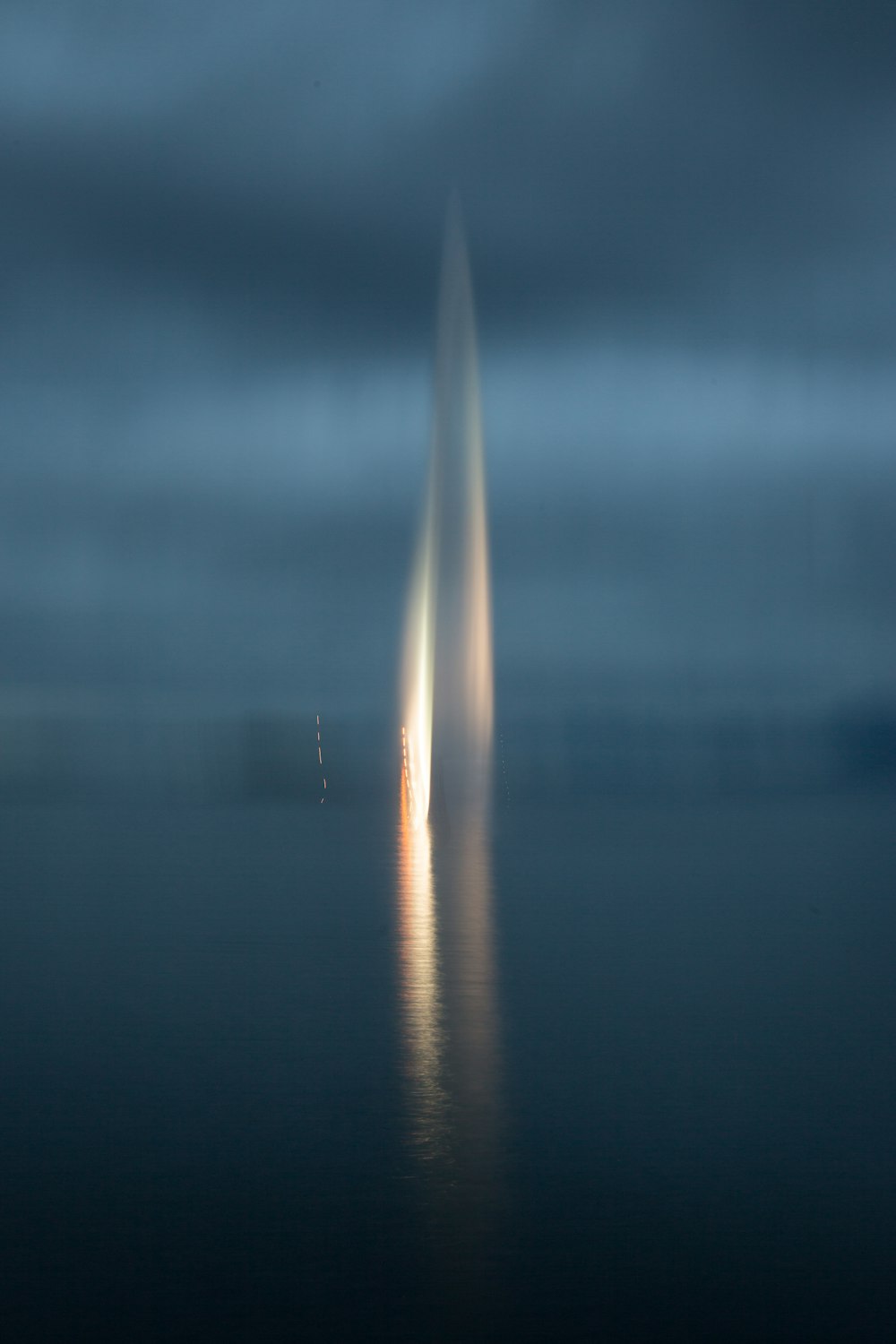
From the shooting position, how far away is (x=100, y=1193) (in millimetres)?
21391

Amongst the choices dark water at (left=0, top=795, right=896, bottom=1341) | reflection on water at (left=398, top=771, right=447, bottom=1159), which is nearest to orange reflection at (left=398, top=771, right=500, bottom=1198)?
reflection on water at (left=398, top=771, right=447, bottom=1159)

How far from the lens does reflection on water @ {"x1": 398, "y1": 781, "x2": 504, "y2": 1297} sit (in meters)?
20.3

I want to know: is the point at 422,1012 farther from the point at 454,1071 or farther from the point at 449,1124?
the point at 449,1124

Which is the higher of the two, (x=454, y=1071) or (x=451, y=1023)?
(x=454, y=1071)

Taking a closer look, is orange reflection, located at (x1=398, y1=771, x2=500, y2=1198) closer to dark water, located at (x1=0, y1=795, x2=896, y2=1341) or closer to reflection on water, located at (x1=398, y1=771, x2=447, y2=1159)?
reflection on water, located at (x1=398, y1=771, x2=447, y2=1159)

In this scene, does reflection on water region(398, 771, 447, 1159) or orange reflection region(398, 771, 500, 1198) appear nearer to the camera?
orange reflection region(398, 771, 500, 1198)

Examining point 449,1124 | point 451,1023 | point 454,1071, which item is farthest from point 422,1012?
point 449,1124

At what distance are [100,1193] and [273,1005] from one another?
60.1 ft

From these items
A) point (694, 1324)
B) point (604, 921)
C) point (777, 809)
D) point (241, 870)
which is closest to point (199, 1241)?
point (694, 1324)

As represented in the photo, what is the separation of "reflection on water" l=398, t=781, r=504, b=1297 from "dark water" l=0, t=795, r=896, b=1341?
0.32ft

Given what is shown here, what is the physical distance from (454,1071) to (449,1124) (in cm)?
514

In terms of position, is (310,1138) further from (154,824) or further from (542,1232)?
Result: (154,824)

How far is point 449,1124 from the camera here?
2661cm

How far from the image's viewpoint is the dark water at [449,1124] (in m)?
17.5
